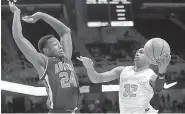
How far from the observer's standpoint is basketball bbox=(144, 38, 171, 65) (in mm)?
3311

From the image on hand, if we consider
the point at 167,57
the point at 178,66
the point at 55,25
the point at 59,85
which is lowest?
the point at 178,66

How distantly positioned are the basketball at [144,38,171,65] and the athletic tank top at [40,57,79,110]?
76cm

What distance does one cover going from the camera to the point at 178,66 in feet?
21.5

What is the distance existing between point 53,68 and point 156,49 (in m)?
0.98

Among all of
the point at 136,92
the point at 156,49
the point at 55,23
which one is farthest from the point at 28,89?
the point at 156,49

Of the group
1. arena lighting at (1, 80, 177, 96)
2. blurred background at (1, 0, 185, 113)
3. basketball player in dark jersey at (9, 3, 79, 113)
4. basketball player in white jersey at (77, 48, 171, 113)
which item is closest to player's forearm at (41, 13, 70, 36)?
basketball player in dark jersey at (9, 3, 79, 113)

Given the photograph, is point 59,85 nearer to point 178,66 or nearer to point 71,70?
point 71,70

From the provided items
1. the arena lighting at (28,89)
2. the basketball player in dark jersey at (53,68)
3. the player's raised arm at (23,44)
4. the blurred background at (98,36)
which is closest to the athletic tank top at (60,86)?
the basketball player in dark jersey at (53,68)

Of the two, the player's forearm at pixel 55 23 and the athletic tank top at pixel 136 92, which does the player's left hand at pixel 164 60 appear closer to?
the athletic tank top at pixel 136 92

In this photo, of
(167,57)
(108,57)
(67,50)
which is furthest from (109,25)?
(167,57)

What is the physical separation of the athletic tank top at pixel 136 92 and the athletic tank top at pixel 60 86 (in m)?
0.47

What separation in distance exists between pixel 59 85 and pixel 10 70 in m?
2.79

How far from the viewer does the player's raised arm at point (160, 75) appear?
305 centimetres

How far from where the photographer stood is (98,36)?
6156 mm
